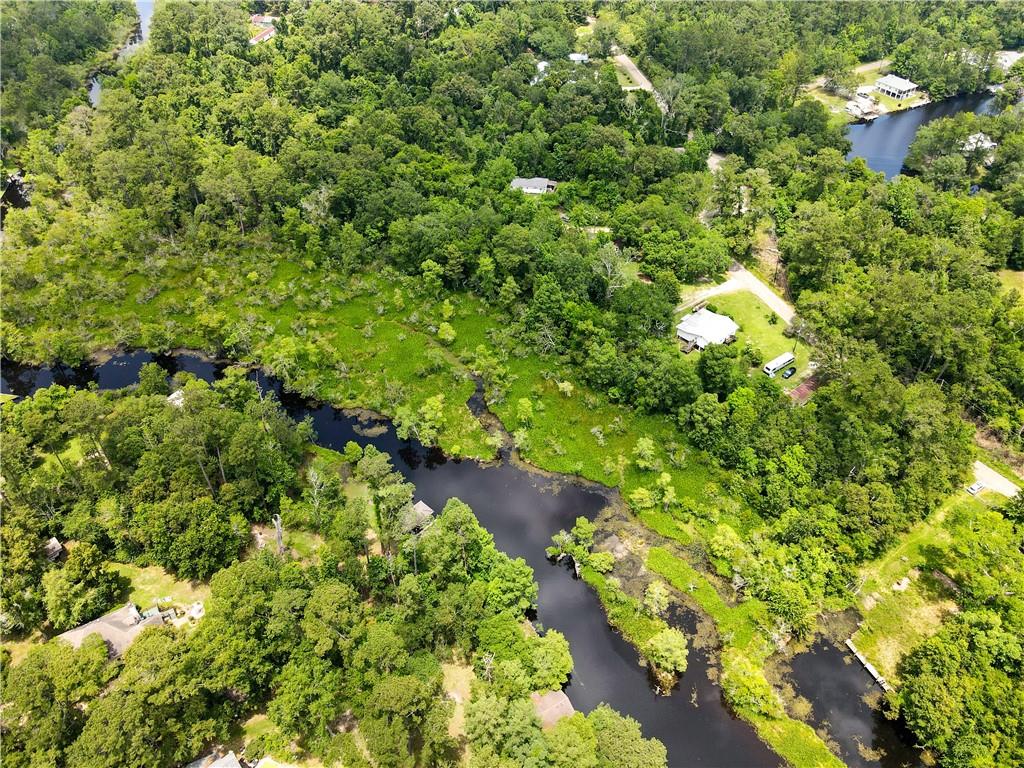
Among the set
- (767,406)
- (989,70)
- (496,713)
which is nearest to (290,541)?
(496,713)

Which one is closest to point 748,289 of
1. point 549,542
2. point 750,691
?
point 549,542

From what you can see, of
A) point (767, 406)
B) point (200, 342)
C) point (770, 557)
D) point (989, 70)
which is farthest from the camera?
point (989, 70)

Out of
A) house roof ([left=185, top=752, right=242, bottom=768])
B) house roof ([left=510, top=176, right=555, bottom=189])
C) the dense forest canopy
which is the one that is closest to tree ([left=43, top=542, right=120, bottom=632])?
the dense forest canopy

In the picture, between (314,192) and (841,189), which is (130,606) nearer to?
(314,192)

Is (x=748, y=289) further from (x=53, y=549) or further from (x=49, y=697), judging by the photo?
(x=49, y=697)

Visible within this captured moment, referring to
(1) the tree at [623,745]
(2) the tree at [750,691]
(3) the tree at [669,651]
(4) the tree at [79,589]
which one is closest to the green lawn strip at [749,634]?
(2) the tree at [750,691]
